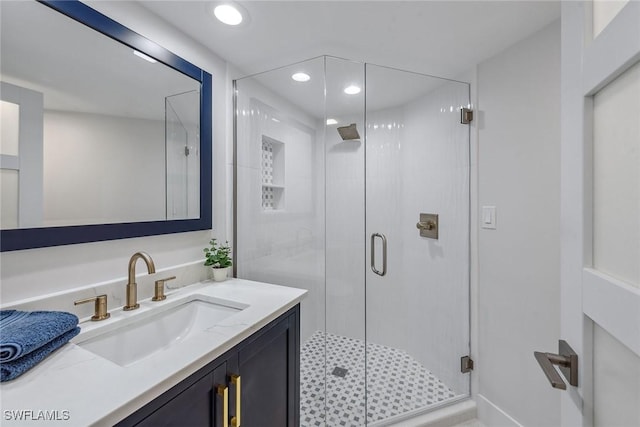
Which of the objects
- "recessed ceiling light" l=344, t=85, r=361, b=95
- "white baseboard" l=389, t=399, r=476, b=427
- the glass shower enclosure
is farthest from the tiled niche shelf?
"white baseboard" l=389, t=399, r=476, b=427

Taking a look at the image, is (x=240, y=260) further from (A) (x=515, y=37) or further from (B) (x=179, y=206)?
(A) (x=515, y=37)

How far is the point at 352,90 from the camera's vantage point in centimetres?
167

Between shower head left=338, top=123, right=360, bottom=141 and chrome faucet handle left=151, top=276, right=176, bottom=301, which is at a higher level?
shower head left=338, top=123, right=360, bottom=141

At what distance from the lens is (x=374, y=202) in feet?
6.21

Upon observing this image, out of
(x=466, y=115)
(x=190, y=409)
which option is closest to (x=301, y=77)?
(x=466, y=115)

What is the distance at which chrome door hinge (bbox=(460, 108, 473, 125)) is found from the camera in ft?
5.59

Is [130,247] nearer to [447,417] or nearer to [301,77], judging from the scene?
[301,77]

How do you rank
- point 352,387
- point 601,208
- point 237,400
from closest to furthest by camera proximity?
point 601,208
point 237,400
point 352,387

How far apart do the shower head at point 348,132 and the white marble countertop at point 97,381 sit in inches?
49.1

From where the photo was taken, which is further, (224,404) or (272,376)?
(272,376)

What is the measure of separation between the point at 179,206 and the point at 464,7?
5.48 ft

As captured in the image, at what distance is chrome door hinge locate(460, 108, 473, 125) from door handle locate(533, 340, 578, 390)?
1504 millimetres

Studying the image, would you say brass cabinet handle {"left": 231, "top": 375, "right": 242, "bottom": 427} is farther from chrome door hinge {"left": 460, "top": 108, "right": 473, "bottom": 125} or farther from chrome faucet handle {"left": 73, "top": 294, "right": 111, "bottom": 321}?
chrome door hinge {"left": 460, "top": 108, "right": 473, "bottom": 125}

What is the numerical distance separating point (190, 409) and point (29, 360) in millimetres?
417
